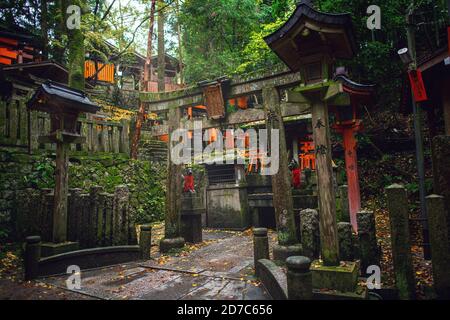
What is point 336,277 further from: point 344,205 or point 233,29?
point 233,29

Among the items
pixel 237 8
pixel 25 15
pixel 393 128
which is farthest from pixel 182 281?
pixel 25 15

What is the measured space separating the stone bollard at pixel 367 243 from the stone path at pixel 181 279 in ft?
7.58

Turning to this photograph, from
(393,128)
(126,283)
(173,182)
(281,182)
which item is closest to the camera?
(126,283)

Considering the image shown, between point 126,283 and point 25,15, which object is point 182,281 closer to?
point 126,283

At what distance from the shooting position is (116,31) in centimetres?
1608

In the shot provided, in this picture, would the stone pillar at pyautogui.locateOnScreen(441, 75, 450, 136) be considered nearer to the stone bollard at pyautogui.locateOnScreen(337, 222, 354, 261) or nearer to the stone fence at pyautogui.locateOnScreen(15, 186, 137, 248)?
the stone bollard at pyautogui.locateOnScreen(337, 222, 354, 261)

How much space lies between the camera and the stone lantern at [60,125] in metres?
7.11

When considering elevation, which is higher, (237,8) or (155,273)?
(237,8)

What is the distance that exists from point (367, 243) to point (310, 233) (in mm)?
1277

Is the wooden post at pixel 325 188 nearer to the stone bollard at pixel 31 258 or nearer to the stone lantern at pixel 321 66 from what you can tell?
the stone lantern at pixel 321 66

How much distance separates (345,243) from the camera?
574 cm

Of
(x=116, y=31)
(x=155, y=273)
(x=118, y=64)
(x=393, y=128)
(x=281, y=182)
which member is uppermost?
(x=118, y=64)

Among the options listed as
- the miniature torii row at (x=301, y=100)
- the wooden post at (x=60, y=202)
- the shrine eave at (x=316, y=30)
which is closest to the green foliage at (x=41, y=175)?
the wooden post at (x=60, y=202)
